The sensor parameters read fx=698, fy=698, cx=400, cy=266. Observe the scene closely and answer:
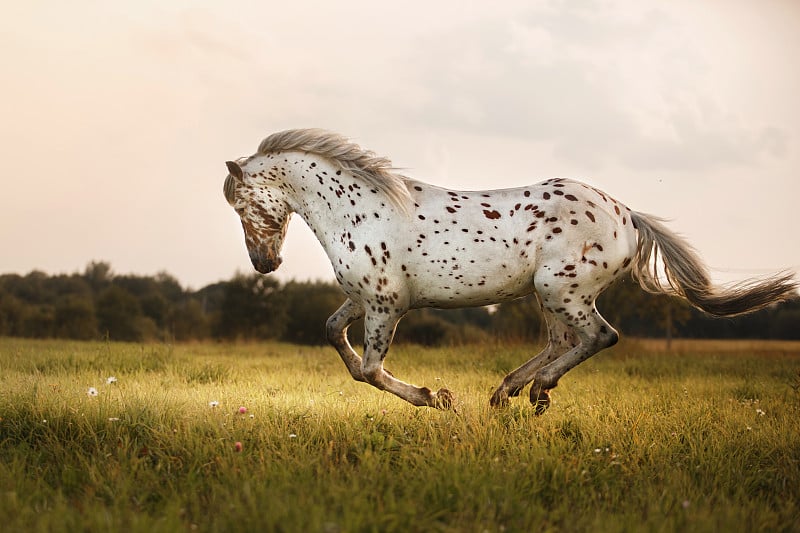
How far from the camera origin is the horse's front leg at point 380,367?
5.48 metres

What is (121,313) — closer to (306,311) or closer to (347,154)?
(306,311)

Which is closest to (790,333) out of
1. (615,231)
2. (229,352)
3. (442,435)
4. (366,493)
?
(229,352)

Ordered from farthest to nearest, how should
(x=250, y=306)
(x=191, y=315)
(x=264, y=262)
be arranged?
1. (x=191, y=315)
2. (x=250, y=306)
3. (x=264, y=262)

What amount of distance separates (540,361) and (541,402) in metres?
0.36

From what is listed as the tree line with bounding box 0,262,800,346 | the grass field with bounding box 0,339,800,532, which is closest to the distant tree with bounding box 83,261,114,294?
the tree line with bounding box 0,262,800,346

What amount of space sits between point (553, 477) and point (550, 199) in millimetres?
2281

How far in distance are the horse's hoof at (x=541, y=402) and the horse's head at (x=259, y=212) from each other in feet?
8.13

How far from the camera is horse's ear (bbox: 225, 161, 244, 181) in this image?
19.0 feet

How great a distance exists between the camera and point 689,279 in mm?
5863

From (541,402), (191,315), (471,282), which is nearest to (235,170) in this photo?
(471,282)

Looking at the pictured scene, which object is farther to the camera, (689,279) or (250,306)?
(250,306)

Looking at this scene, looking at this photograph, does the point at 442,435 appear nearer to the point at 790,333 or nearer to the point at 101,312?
the point at 790,333

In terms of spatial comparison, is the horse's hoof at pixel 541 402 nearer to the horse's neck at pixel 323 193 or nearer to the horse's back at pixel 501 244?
the horse's back at pixel 501 244

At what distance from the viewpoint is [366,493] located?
3645 mm
